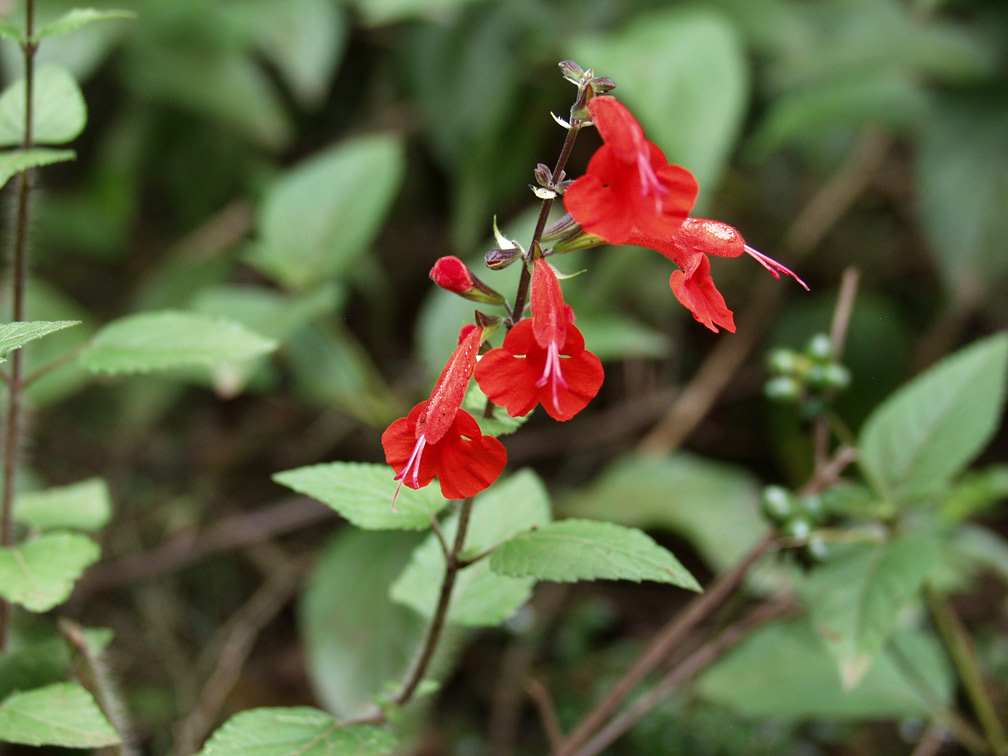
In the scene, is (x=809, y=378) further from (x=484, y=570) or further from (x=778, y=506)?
(x=484, y=570)

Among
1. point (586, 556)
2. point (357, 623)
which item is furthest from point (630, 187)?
point (357, 623)

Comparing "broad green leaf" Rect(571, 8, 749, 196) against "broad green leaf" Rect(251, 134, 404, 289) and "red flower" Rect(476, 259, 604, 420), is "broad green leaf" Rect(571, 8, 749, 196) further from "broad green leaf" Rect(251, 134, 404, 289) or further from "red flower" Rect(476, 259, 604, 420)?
"red flower" Rect(476, 259, 604, 420)

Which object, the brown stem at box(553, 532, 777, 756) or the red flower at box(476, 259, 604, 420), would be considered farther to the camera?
the brown stem at box(553, 532, 777, 756)

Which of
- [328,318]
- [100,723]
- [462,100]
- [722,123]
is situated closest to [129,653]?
[328,318]

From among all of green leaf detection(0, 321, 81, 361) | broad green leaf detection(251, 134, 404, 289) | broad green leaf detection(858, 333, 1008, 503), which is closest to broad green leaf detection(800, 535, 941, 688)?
broad green leaf detection(858, 333, 1008, 503)

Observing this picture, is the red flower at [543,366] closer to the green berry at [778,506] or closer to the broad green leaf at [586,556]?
the broad green leaf at [586,556]

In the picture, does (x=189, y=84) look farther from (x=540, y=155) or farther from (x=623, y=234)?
(x=623, y=234)
